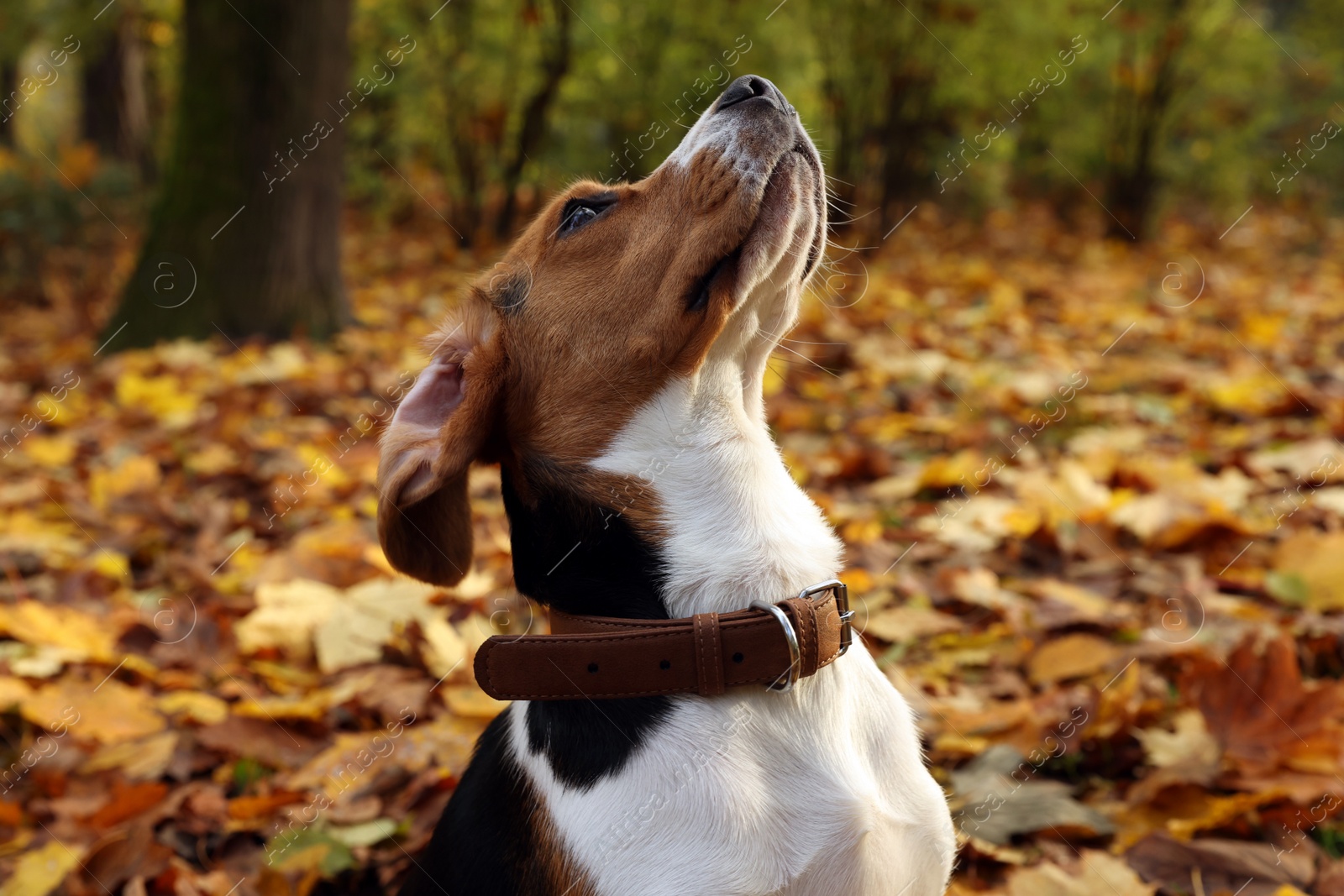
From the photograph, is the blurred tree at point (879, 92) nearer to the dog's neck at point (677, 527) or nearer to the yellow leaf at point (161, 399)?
the yellow leaf at point (161, 399)

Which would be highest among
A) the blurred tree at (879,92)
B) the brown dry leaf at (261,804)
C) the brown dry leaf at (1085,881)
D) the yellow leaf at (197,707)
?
the yellow leaf at (197,707)

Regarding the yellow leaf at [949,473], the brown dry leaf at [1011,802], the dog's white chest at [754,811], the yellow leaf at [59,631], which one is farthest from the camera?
the yellow leaf at [949,473]

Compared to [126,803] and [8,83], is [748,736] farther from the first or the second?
[8,83]

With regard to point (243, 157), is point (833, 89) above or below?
below

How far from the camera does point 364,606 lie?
4074 millimetres

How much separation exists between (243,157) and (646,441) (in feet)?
23.9

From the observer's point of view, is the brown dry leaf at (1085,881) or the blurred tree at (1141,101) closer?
the brown dry leaf at (1085,881)

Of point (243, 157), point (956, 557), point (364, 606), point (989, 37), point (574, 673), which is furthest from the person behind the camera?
point (989, 37)

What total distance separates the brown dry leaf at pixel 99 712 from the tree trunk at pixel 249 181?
5465 millimetres

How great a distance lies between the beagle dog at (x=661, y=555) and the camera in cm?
211

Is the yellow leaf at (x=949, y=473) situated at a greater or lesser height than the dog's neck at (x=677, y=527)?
Result: lesser

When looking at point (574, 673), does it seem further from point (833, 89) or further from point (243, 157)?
point (833, 89)

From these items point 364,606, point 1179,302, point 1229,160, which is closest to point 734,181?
point 364,606

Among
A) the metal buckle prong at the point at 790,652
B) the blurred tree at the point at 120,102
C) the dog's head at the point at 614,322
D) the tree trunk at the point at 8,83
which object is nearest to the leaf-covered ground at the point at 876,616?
the dog's head at the point at 614,322
